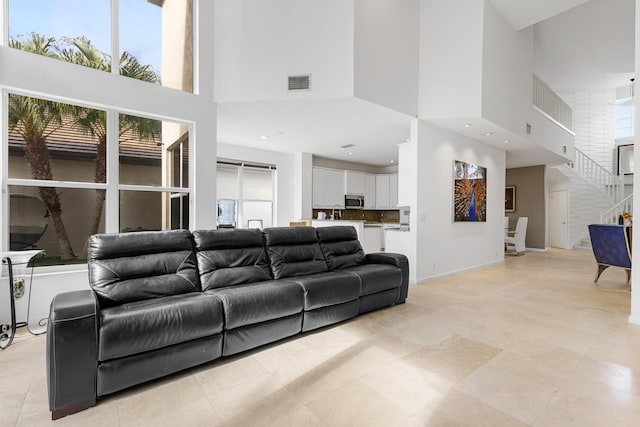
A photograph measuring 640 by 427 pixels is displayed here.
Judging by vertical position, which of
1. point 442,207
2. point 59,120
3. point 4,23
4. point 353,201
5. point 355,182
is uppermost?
point 4,23

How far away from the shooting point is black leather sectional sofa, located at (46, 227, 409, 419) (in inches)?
74.4

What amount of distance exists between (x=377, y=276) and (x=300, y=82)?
2.78m

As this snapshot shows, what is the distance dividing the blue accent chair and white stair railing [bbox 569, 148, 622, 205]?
5.79m

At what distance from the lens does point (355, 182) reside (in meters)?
9.43

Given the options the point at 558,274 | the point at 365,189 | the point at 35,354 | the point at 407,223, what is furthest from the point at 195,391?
the point at 365,189

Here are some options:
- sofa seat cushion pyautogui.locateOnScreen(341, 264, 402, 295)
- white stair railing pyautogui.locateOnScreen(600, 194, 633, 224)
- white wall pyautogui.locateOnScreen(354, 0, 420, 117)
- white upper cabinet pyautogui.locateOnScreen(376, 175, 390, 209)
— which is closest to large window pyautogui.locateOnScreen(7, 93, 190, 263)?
sofa seat cushion pyautogui.locateOnScreen(341, 264, 402, 295)

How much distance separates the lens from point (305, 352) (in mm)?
2658

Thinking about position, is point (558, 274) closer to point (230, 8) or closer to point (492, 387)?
point (492, 387)

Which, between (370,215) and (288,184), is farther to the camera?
(370,215)

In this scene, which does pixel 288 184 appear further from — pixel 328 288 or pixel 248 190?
pixel 328 288

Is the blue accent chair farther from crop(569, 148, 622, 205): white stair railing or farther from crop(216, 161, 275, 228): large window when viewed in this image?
crop(216, 161, 275, 228): large window

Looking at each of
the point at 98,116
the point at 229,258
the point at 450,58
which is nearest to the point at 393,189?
the point at 450,58

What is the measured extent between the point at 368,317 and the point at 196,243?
204cm

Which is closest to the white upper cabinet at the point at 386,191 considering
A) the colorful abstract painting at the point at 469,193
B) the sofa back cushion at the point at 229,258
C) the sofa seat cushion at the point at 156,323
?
the colorful abstract painting at the point at 469,193
